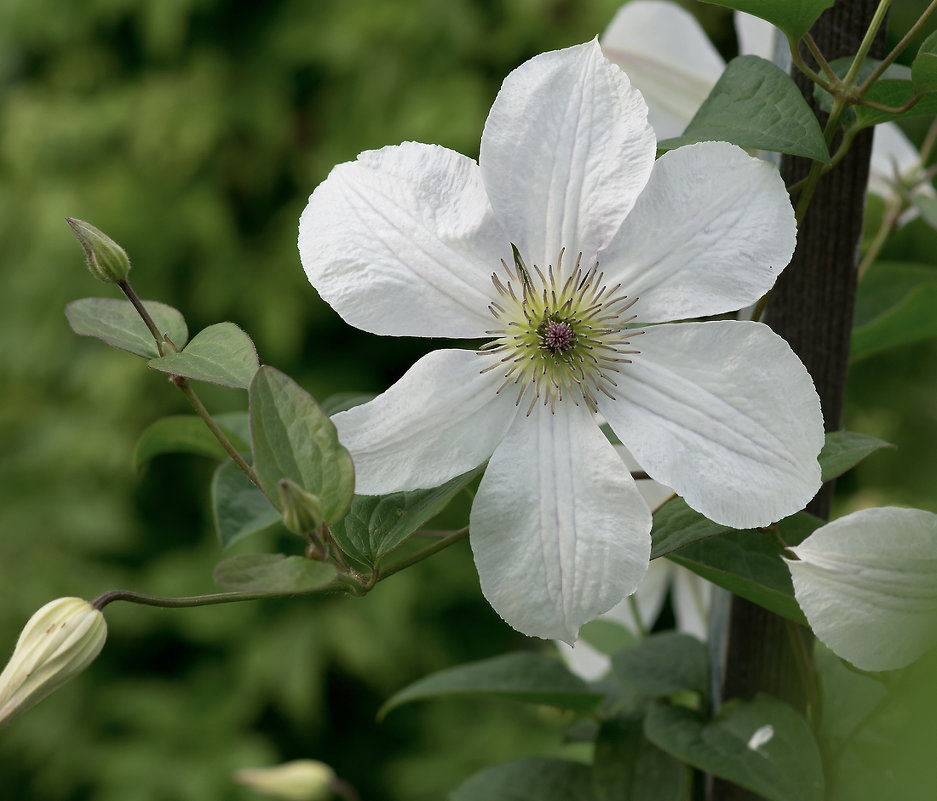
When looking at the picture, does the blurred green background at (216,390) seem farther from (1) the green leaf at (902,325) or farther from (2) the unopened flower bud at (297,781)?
(1) the green leaf at (902,325)

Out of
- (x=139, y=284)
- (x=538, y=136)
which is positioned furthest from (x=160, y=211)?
(x=538, y=136)

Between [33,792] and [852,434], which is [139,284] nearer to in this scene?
[33,792]

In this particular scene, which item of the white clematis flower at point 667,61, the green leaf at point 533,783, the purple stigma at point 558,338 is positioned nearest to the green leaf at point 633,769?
the green leaf at point 533,783

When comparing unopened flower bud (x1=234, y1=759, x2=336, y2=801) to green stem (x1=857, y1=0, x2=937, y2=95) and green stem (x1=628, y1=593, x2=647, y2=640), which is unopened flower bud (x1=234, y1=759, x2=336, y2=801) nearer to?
green stem (x1=628, y1=593, x2=647, y2=640)

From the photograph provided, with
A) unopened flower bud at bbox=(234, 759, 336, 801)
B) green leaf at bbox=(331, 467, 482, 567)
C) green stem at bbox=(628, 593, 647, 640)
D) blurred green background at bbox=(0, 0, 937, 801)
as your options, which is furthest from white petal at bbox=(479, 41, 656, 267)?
blurred green background at bbox=(0, 0, 937, 801)

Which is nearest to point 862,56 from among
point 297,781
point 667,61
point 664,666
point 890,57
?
point 890,57

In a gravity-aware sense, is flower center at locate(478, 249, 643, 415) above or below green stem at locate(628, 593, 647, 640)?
above
